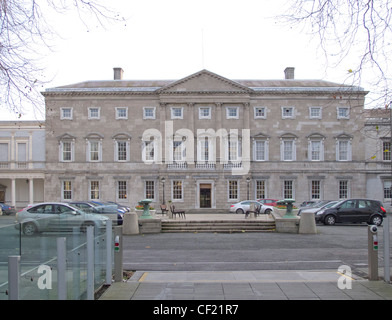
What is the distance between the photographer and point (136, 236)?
20.4m

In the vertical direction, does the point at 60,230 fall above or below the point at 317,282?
above

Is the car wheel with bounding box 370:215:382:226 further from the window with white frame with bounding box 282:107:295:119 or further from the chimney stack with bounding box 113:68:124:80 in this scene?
the chimney stack with bounding box 113:68:124:80

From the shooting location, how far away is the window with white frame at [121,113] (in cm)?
4534

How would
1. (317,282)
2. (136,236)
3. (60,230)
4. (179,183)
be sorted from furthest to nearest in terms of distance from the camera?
1. (179,183)
2. (136,236)
3. (317,282)
4. (60,230)

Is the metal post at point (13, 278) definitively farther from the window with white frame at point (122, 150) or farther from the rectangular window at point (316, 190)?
the rectangular window at point (316, 190)

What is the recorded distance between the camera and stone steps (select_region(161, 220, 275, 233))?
2198cm

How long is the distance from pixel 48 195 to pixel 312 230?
1272 inches

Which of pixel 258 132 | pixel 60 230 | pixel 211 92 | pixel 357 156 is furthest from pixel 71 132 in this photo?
pixel 60 230

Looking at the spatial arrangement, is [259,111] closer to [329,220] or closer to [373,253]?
[329,220]

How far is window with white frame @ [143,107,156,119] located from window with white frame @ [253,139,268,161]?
1126 centimetres

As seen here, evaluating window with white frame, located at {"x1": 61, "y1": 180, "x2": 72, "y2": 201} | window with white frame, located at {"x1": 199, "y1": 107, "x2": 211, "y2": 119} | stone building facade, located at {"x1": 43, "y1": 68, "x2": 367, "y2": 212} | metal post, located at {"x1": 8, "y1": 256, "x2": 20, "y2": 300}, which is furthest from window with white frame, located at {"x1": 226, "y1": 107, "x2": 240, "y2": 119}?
metal post, located at {"x1": 8, "y1": 256, "x2": 20, "y2": 300}

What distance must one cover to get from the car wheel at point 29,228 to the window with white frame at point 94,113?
130 feet

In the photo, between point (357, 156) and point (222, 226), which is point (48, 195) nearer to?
point (222, 226)

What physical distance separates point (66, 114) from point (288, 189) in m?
25.1
